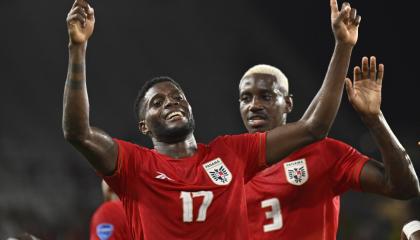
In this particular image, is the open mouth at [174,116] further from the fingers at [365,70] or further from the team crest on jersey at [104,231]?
the team crest on jersey at [104,231]

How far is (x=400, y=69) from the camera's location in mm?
15914

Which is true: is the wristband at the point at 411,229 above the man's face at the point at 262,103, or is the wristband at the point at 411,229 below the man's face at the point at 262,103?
below

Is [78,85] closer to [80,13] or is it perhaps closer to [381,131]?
[80,13]

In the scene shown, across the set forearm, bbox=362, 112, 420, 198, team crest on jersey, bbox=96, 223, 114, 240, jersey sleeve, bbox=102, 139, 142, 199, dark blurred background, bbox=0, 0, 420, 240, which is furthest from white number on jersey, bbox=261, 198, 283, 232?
dark blurred background, bbox=0, 0, 420, 240

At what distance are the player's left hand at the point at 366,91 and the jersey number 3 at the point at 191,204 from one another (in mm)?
→ 972

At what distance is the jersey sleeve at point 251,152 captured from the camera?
3609 mm

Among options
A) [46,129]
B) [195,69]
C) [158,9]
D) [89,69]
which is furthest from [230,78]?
[46,129]

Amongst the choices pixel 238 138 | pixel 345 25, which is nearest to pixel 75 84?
pixel 238 138

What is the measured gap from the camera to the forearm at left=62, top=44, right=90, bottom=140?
3119 mm

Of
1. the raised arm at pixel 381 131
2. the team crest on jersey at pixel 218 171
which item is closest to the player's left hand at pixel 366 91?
the raised arm at pixel 381 131

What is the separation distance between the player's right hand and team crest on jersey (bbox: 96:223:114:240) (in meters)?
2.18

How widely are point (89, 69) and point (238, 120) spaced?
3612mm

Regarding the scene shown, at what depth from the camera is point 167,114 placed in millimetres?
3684

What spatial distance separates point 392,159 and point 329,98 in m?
0.62
